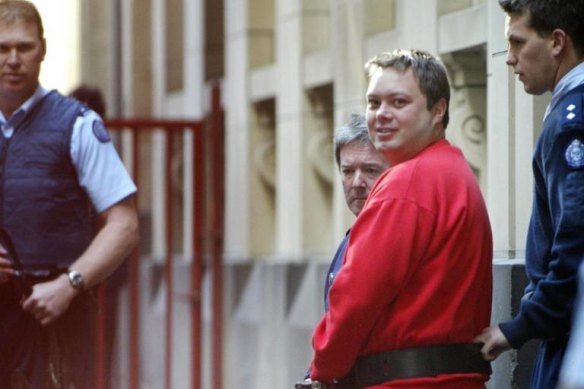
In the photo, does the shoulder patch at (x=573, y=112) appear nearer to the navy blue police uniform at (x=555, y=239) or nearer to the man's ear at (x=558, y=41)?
the navy blue police uniform at (x=555, y=239)

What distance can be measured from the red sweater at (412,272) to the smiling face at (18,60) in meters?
1.96

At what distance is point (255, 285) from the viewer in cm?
1402

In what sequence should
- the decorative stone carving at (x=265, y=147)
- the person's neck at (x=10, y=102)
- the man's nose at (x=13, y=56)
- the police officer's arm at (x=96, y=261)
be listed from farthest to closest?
the decorative stone carving at (x=265, y=147)
the person's neck at (x=10, y=102)
the man's nose at (x=13, y=56)
the police officer's arm at (x=96, y=261)

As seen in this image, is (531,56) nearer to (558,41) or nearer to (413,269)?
(558,41)

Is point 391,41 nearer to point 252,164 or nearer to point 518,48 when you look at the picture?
point 252,164

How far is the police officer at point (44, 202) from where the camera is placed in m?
7.32

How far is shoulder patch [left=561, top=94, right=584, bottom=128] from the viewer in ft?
18.5

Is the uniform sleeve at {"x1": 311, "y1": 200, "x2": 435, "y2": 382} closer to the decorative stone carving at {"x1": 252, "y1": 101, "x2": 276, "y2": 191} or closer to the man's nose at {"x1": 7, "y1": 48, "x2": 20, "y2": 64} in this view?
the man's nose at {"x1": 7, "y1": 48, "x2": 20, "y2": 64}

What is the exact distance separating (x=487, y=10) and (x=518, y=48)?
3067mm

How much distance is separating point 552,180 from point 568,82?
0.27m

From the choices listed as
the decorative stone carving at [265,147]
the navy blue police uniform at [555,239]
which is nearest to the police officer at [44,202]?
the navy blue police uniform at [555,239]

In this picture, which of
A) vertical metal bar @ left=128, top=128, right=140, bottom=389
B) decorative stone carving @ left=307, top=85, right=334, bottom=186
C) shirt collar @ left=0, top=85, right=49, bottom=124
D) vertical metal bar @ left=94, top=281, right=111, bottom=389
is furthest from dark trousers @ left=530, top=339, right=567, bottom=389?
decorative stone carving @ left=307, top=85, right=334, bottom=186

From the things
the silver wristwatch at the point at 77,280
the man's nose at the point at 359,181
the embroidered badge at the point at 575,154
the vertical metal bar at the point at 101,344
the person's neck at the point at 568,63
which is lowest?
the vertical metal bar at the point at 101,344

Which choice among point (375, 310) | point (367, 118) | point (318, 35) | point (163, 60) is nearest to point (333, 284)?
point (375, 310)
